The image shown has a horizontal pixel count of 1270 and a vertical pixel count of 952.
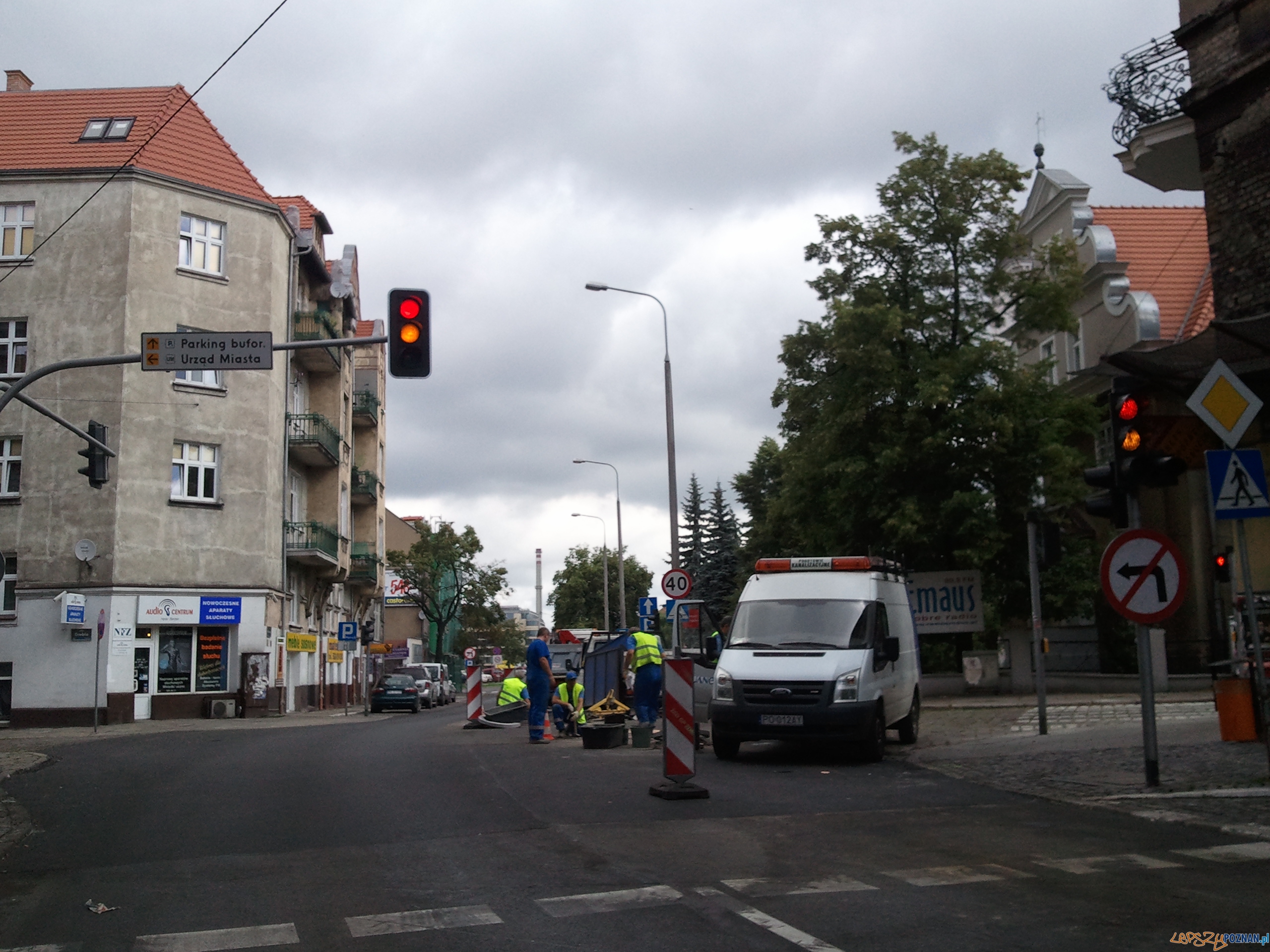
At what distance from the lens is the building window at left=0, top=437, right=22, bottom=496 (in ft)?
110

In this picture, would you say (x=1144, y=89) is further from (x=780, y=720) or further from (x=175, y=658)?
(x=175, y=658)

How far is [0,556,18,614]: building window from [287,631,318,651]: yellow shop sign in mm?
8135

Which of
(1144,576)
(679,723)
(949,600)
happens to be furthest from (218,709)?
(1144,576)

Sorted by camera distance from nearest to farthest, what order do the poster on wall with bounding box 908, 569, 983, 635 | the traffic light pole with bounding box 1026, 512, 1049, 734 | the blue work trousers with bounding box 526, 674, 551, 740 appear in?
the traffic light pole with bounding box 1026, 512, 1049, 734 < the blue work trousers with bounding box 526, 674, 551, 740 < the poster on wall with bounding box 908, 569, 983, 635

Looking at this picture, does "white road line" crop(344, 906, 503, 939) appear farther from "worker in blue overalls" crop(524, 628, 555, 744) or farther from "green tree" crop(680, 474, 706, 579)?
"green tree" crop(680, 474, 706, 579)

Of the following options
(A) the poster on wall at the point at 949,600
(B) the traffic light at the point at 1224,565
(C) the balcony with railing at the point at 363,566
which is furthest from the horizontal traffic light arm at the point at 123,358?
(C) the balcony with railing at the point at 363,566

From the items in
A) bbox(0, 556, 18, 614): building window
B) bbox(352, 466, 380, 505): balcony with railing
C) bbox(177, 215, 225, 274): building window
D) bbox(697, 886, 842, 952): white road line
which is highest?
bbox(177, 215, 225, 274): building window

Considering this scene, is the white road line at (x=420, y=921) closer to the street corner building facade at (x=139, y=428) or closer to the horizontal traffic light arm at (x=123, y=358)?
the horizontal traffic light arm at (x=123, y=358)

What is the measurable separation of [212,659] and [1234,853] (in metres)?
31.2

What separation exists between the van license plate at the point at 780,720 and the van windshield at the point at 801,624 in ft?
3.54

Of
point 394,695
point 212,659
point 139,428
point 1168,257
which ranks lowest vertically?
point 394,695

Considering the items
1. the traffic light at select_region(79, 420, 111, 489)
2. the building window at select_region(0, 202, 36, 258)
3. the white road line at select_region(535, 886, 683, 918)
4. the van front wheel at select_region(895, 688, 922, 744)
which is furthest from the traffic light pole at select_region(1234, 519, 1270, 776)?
the building window at select_region(0, 202, 36, 258)

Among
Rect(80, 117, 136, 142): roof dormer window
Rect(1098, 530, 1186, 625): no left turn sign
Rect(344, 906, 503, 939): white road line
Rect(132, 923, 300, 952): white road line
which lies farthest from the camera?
Rect(80, 117, 136, 142): roof dormer window

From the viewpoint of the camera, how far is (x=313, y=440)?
3950 centimetres
